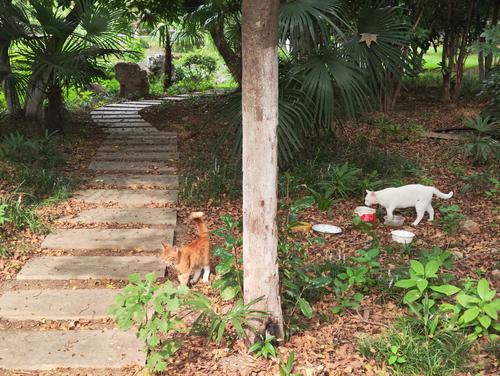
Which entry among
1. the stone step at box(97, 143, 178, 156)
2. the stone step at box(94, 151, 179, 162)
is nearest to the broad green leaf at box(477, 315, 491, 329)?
the stone step at box(94, 151, 179, 162)

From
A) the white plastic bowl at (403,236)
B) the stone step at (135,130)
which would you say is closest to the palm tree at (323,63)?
the white plastic bowl at (403,236)

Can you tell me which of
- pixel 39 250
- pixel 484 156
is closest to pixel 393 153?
pixel 484 156

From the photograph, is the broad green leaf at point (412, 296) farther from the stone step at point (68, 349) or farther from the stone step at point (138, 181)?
the stone step at point (138, 181)

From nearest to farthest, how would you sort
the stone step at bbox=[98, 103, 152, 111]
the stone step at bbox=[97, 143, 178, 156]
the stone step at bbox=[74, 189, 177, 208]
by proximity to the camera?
1. the stone step at bbox=[74, 189, 177, 208]
2. the stone step at bbox=[97, 143, 178, 156]
3. the stone step at bbox=[98, 103, 152, 111]

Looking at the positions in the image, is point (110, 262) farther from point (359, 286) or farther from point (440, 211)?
point (440, 211)

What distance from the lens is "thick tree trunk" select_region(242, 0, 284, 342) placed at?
2.57 m

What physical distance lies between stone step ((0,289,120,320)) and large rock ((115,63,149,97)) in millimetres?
Result: 9353

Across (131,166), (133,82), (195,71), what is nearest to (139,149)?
(131,166)

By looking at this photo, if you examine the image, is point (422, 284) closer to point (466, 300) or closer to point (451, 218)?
point (466, 300)

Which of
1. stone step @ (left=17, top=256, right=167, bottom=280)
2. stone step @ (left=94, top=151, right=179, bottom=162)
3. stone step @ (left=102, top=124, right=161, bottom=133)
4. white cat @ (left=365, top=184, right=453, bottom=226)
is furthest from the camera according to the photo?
stone step @ (left=102, top=124, right=161, bottom=133)

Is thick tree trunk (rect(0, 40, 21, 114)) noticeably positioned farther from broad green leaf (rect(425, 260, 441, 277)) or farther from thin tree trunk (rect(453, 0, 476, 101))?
thin tree trunk (rect(453, 0, 476, 101))

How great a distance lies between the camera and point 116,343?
124 inches

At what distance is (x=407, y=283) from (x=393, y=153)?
3.99 metres

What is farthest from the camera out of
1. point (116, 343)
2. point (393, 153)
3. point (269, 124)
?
point (393, 153)
